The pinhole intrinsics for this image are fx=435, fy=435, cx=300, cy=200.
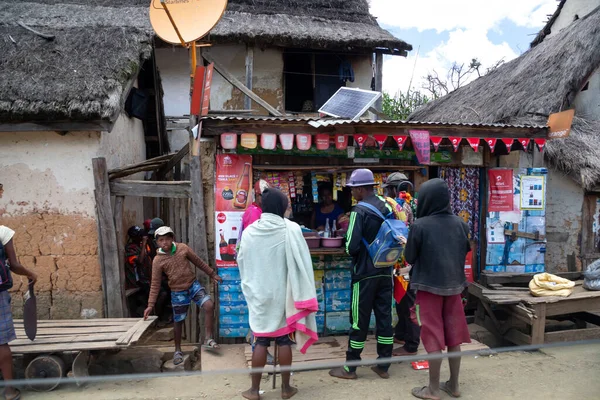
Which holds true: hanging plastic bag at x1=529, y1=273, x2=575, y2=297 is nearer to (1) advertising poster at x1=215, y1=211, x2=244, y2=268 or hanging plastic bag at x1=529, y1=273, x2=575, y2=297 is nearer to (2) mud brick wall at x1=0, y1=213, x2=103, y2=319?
(1) advertising poster at x1=215, y1=211, x2=244, y2=268

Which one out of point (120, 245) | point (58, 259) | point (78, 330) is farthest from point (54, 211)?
point (78, 330)

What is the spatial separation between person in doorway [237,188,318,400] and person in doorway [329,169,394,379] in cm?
61

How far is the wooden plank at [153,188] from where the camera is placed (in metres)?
5.35

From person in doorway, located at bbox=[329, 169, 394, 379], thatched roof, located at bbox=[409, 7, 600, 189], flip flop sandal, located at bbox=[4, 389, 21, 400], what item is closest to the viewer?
flip flop sandal, located at bbox=[4, 389, 21, 400]

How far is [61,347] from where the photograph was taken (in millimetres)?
4301

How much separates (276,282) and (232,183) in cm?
196

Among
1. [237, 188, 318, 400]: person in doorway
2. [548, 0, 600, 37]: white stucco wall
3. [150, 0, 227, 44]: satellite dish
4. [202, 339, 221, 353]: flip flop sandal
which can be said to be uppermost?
[548, 0, 600, 37]: white stucco wall

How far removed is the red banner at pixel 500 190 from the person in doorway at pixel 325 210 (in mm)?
2158

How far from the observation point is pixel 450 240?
3766 millimetres

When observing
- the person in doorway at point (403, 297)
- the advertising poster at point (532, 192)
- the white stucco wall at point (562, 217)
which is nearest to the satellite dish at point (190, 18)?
the person in doorway at point (403, 297)

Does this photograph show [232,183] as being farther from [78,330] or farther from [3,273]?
[3,273]

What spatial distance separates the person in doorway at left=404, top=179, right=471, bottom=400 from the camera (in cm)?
374

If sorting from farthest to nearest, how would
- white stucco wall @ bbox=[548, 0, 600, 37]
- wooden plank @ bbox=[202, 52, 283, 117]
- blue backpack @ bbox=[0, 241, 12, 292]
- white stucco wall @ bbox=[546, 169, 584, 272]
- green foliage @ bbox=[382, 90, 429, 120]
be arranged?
green foliage @ bbox=[382, 90, 429, 120]
white stucco wall @ bbox=[548, 0, 600, 37]
white stucco wall @ bbox=[546, 169, 584, 272]
wooden plank @ bbox=[202, 52, 283, 117]
blue backpack @ bbox=[0, 241, 12, 292]

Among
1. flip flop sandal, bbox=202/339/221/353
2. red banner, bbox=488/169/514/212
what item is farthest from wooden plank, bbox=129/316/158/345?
red banner, bbox=488/169/514/212
